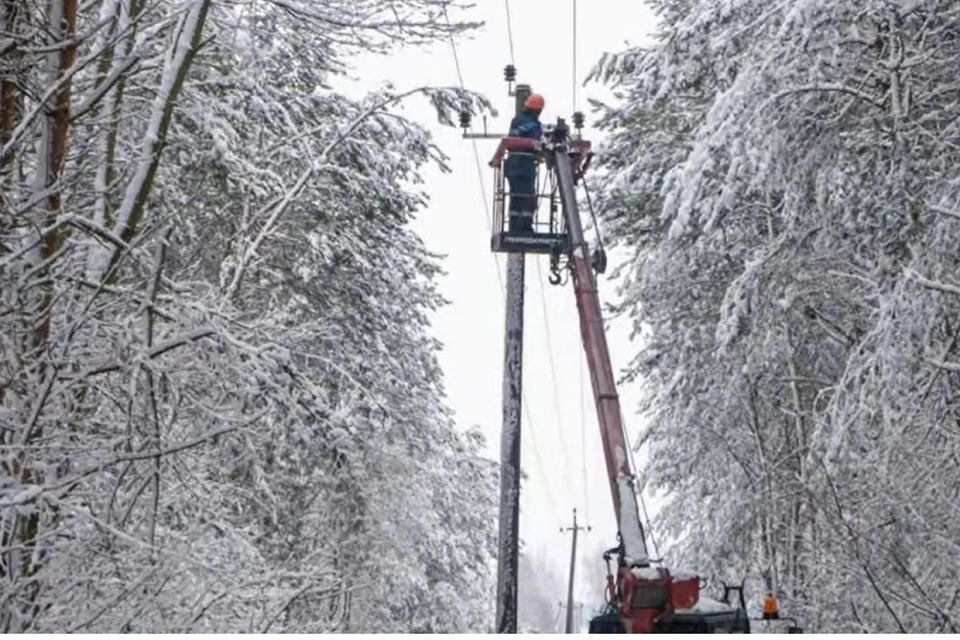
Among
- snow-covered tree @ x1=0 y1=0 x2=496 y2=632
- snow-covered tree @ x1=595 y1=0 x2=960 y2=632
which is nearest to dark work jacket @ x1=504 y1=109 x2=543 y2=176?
snow-covered tree @ x1=595 y1=0 x2=960 y2=632

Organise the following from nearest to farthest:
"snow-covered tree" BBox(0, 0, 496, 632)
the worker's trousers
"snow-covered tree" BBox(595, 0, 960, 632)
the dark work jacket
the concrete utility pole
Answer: "snow-covered tree" BBox(0, 0, 496, 632) → "snow-covered tree" BBox(595, 0, 960, 632) → the concrete utility pole → the worker's trousers → the dark work jacket

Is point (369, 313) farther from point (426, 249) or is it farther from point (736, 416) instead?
point (736, 416)

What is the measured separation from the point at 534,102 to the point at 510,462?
→ 4.37 m

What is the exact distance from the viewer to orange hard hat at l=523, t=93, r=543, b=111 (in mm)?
14281

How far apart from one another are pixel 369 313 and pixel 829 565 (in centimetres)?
835

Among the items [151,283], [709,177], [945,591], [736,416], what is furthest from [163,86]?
[736,416]

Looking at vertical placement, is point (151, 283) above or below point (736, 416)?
below

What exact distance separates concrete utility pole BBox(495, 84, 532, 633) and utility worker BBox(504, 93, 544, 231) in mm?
689

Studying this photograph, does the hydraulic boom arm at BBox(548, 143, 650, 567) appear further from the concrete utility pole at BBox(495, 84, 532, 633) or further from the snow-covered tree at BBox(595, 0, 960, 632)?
the snow-covered tree at BBox(595, 0, 960, 632)

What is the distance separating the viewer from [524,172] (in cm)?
1399

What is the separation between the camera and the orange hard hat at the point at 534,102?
1428 cm

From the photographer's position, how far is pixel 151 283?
4355 millimetres

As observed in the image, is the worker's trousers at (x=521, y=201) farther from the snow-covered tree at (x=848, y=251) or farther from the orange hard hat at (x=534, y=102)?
the snow-covered tree at (x=848, y=251)

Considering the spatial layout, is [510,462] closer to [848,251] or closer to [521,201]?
[521,201]
